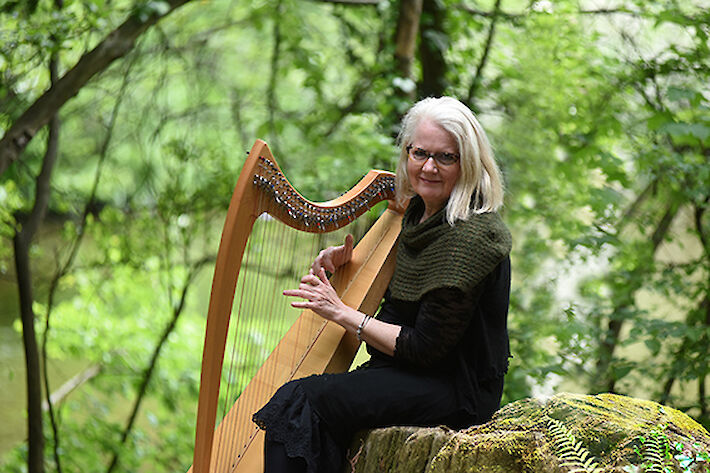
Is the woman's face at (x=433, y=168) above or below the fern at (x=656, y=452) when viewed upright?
above

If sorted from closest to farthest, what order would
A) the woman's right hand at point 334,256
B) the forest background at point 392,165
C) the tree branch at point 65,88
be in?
the woman's right hand at point 334,256
the tree branch at point 65,88
the forest background at point 392,165

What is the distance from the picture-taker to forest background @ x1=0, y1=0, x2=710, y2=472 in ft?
10.7

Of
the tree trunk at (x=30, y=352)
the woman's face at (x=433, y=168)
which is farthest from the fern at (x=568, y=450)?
the tree trunk at (x=30, y=352)

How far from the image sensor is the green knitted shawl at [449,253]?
1815 millimetres

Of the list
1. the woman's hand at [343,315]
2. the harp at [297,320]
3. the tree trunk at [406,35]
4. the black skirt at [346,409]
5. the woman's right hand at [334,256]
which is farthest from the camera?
the tree trunk at [406,35]

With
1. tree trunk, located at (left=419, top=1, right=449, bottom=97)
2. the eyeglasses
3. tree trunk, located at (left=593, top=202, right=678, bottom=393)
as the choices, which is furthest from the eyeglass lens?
tree trunk, located at (left=419, top=1, right=449, bottom=97)

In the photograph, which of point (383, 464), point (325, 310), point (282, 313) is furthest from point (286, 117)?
point (383, 464)

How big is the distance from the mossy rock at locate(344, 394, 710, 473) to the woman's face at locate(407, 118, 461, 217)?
661 millimetres

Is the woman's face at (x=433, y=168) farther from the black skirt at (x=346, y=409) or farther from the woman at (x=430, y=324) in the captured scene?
the black skirt at (x=346, y=409)

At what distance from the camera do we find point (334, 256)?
2383 mm

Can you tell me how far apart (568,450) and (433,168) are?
86cm

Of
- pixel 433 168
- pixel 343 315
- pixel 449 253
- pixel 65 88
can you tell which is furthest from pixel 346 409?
pixel 65 88

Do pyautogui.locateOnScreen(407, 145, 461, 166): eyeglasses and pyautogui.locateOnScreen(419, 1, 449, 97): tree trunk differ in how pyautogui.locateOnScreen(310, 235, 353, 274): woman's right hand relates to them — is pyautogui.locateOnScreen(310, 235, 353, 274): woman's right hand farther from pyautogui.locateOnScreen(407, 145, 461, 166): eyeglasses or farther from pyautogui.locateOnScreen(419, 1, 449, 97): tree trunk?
pyautogui.locateOnScreen(419, 1, 449, 97): tree trunk

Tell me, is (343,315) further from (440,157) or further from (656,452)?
(656,452)
